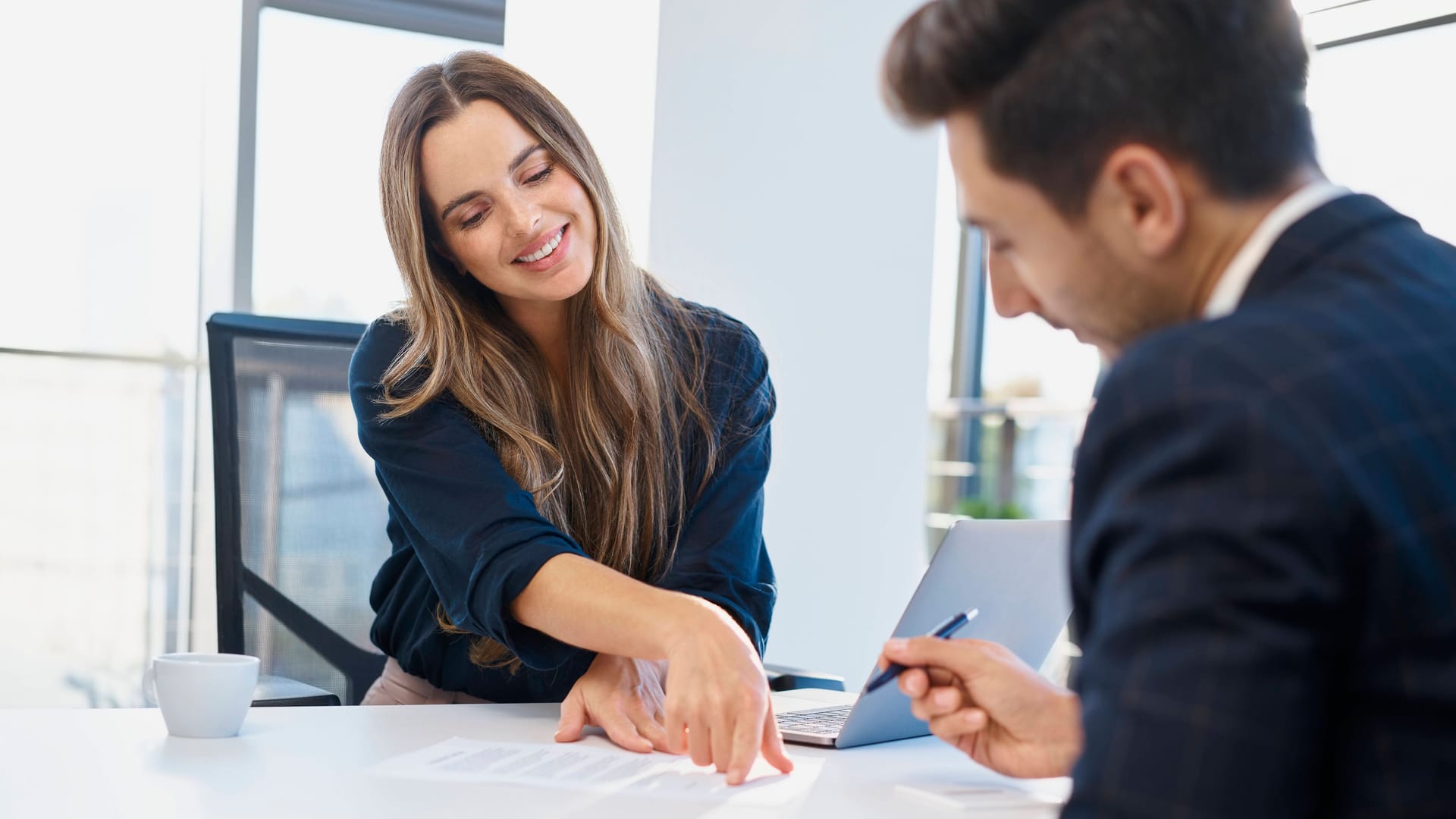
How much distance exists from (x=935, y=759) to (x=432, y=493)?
2.12ft

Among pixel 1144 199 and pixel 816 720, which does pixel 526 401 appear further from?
pixel 1144 199

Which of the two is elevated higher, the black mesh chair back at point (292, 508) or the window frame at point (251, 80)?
the window frame at point (251, 80)

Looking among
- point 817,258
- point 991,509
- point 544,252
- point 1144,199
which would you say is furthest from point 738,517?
point 991,509

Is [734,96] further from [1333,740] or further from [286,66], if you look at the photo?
[1333,740]

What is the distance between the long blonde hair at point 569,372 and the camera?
1584 mm

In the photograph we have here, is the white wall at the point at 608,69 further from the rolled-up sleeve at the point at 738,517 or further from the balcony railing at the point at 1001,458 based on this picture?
the balcony railing at the point at 1001,458

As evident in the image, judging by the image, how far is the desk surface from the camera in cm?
99

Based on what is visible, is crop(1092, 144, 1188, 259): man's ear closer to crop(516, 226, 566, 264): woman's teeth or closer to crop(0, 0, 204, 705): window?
crop(516, 226, 566, 264): woman's teeth

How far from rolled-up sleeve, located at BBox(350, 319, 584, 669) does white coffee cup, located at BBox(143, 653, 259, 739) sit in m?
0.27

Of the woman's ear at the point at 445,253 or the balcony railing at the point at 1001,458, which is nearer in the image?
the woman's ear at the point at 445,253

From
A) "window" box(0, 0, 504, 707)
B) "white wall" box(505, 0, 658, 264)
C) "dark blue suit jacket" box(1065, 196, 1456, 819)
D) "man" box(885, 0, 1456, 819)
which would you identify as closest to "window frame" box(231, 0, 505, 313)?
"window" box(0, 0, 504, 707)

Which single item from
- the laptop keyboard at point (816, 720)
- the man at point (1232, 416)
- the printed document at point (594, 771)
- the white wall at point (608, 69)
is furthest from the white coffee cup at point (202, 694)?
the white wall at point (608, 69)

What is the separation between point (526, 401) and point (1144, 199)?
1.10 metres

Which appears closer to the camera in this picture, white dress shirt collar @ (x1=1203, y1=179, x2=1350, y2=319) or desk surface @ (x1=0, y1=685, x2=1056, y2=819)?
white dress shirt collar @ (x1=1203, y1=179, x2=1350, y2=319)
